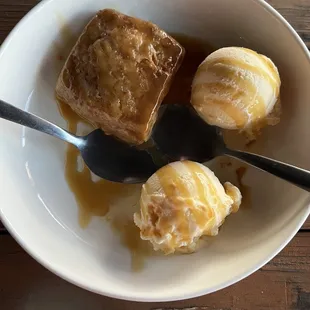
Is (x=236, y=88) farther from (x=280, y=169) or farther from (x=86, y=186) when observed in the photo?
(x=86, y=186)

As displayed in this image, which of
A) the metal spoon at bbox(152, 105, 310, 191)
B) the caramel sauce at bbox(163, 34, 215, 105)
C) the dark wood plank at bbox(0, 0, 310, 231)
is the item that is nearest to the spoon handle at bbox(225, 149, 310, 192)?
the metal spoon at bbox(152, 105, 310, 191)

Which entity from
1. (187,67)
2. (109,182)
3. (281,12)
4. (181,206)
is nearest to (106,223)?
(109,182)

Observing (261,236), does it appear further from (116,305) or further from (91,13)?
(91,13)

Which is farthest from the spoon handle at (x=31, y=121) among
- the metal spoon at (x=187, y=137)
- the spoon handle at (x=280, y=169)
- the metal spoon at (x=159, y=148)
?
the spoon handle at (x=280, y=169)

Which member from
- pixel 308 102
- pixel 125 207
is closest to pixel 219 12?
pixel 308 102

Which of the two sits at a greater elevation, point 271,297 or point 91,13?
point 91,13

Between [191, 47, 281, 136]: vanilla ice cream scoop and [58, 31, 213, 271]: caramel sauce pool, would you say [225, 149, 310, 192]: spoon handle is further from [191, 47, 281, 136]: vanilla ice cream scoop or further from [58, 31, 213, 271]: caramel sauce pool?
[58, 31, 213, 271]: caramel sauce pool

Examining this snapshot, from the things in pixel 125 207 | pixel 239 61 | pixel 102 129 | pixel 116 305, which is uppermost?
pixel 239 61
